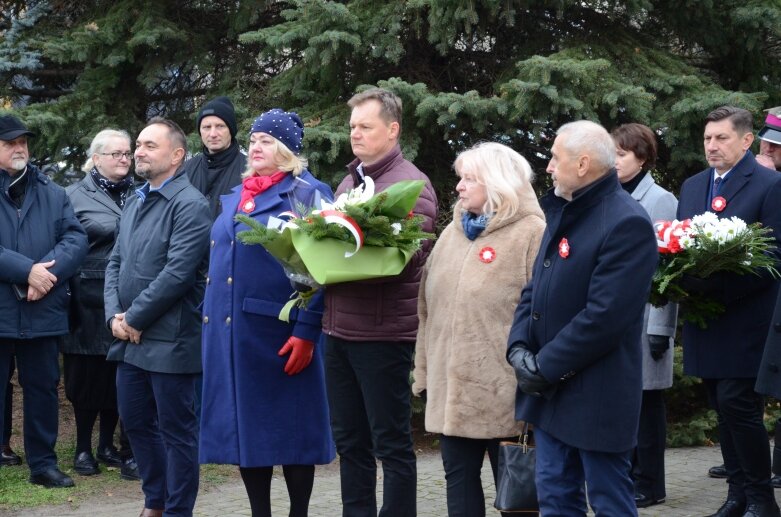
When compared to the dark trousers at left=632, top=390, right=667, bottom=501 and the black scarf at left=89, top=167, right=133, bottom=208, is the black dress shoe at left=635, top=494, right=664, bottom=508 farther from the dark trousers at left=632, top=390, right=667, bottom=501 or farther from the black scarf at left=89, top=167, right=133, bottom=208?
the black scarf at left=89, top=167, right=133, bottom=208

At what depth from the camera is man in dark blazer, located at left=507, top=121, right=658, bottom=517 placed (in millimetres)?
4523

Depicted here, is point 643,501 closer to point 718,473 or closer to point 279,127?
point 718,473

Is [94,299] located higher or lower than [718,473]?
higher

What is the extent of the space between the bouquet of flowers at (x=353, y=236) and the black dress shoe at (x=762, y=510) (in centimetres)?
256

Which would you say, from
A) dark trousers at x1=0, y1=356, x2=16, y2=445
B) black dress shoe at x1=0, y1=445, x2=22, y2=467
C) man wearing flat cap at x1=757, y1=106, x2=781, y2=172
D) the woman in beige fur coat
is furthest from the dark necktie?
black dress shoe at x1=0, y1=445, x2=22, y2=467

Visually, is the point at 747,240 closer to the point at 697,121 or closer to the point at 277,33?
the point at 697,121

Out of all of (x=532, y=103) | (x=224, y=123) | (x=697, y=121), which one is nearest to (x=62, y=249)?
(x=224, y=123)

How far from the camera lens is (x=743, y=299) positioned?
6160 mm

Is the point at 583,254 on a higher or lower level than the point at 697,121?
lower

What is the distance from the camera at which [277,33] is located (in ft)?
27.9

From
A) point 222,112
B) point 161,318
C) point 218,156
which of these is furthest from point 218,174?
point 161,318

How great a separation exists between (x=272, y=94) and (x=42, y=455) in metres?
3.46

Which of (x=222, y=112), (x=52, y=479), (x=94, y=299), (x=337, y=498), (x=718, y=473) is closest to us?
(x=337, y=498)

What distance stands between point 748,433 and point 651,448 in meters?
0.86
